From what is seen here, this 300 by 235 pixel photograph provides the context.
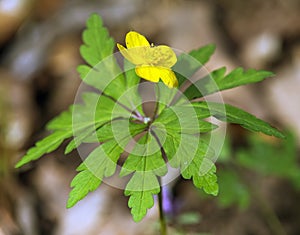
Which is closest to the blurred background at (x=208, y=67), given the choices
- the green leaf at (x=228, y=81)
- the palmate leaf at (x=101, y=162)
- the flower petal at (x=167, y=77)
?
the green leaf at (x=228, y=81)

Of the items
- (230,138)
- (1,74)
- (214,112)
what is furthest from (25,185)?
(214,112)

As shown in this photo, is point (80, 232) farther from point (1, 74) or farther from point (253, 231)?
point (1, 74)

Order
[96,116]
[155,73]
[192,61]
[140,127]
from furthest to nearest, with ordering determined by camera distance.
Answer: [192,61] → [96,116] → [140,127] → [155,73]

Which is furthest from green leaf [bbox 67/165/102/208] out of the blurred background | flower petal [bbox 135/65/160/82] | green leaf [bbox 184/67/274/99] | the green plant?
the blurred background

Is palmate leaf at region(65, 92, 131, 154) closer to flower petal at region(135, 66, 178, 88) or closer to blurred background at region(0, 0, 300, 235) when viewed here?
flower petal at region(135, 66, 178, 88)

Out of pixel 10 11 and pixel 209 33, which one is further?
pixel 10 11

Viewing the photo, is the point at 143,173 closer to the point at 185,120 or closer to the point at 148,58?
the point at 185,120

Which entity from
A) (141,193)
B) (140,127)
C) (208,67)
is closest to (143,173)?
(141,193)
